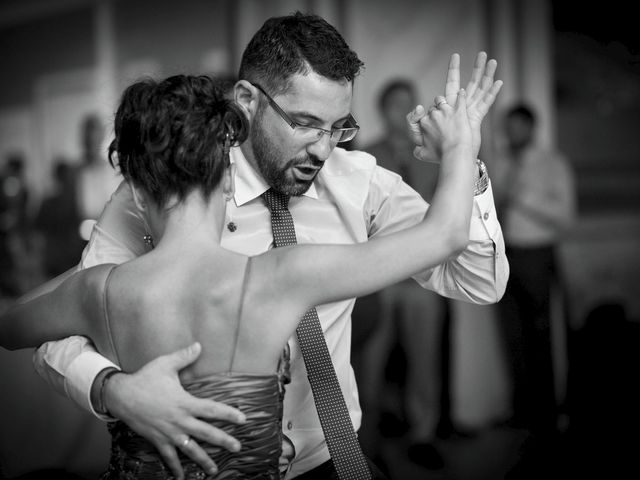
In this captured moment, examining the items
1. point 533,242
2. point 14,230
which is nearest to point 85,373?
point 533,242

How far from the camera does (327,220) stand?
75.9 inches

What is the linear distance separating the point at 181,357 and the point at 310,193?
767 millimetres

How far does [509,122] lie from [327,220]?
351 cm

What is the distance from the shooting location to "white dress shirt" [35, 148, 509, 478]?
1771mm

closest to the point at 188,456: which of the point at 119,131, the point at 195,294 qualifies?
the point at 195,294

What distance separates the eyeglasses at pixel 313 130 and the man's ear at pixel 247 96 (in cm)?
3

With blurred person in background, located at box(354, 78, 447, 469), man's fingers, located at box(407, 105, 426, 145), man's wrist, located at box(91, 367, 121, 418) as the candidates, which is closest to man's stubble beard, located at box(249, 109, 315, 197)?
man's fingers, located at box(407, 105, 426, 145)

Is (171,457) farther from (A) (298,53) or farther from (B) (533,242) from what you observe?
(B) (533,242)

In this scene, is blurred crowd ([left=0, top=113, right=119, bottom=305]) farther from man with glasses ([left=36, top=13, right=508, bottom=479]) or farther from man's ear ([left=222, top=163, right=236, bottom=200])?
man's ear ([left=222, top=163, right=236, bottom=200])

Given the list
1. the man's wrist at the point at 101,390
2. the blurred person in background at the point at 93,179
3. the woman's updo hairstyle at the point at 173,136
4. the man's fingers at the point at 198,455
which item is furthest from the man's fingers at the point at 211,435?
the blurred person in background at the point at 93,179

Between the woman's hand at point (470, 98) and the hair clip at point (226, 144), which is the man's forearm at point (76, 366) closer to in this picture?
the hair clip at point (226, 144)

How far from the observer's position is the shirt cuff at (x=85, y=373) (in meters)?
1.40

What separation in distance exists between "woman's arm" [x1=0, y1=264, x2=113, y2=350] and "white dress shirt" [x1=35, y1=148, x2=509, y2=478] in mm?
99

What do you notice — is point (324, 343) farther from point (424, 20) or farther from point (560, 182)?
point (424, 20)
